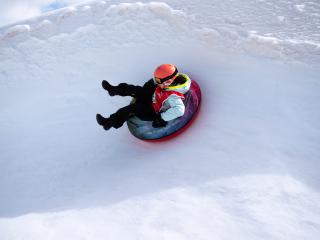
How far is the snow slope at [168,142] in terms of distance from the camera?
2916 mm

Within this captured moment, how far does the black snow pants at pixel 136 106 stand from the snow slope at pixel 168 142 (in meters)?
0.38

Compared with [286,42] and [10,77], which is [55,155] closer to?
[10,77]

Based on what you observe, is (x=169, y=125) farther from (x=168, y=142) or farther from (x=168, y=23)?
(x=168, y=23)

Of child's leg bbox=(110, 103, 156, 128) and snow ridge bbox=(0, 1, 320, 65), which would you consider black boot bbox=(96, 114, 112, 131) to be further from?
snow ridge bbox=(0, 1, 320, 65)

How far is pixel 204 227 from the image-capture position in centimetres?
278

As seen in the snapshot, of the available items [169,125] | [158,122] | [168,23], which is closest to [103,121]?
[158,122]

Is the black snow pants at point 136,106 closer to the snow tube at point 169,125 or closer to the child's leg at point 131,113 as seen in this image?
the child's leg at point 131,113

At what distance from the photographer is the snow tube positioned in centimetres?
374

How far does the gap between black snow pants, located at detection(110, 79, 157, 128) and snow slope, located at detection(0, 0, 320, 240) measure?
376 millimetres

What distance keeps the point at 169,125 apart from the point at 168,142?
22cm

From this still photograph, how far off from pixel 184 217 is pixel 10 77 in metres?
3.56

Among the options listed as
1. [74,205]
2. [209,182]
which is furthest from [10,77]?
[209,182]

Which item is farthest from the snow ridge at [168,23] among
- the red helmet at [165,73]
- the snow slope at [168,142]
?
the red helmet at [165,73]

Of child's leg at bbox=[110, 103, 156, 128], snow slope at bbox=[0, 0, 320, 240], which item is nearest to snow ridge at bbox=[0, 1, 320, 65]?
snow slope at bbox=[0, 0, 320, 240]
